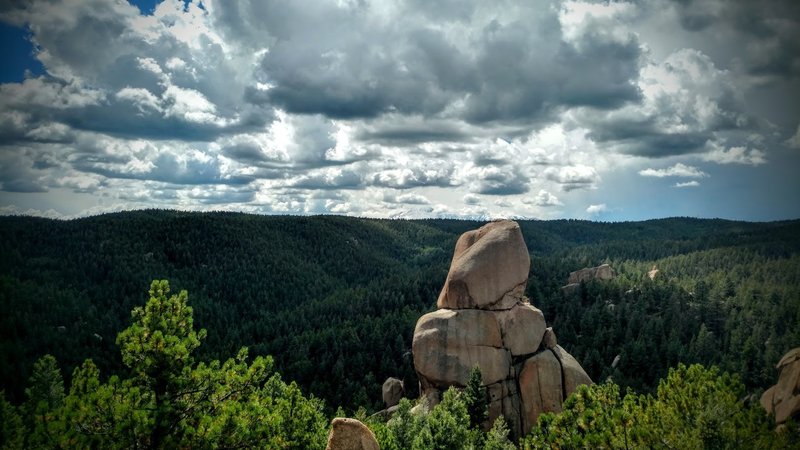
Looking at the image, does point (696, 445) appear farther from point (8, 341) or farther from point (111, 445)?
point (8, 341)

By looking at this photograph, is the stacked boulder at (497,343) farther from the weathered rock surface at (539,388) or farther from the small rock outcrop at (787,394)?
the small rock outcrop at (787,394)

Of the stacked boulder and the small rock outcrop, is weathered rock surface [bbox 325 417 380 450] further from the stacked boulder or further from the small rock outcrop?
the small rock outcrop

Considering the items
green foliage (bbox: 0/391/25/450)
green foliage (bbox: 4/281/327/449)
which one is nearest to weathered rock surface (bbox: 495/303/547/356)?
green foliage (bbox: 4/281/327/449)

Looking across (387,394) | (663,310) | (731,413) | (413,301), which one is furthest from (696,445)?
(413,301)

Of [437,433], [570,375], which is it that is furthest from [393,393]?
[437,433]

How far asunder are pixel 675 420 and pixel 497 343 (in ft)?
101

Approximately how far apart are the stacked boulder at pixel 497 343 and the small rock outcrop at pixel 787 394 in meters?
15.7

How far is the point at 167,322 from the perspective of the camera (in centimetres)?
1630

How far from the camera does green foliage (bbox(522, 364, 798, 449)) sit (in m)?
17.9

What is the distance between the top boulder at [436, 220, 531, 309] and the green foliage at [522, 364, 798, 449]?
91.8 ft

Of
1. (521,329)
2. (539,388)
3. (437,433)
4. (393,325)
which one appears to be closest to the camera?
(437,433)

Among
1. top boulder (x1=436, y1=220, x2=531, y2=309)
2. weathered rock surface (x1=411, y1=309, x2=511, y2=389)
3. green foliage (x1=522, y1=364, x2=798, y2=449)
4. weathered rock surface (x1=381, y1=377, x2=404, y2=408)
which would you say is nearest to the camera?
green foliage (x1=522, y1=364, x2=798, y2=449)

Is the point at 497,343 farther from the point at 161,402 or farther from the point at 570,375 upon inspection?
the point at 161,402

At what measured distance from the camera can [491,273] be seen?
Answer: 52656 mm
